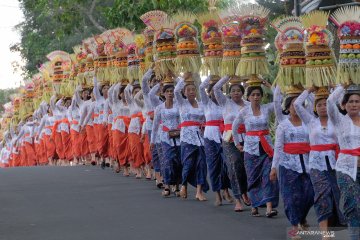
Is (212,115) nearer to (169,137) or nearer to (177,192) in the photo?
(169,137)

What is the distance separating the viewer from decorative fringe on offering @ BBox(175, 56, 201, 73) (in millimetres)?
14133

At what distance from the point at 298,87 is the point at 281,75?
9.9 inches

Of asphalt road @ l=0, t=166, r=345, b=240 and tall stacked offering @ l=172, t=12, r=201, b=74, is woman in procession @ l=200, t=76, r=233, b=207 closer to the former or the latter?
asphalt road @ l=0, t=166, r=345, b=240

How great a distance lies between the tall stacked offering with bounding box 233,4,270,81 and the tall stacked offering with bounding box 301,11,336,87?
183 centimetres

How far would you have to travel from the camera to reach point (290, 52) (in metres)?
11.0

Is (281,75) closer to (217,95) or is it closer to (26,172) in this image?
(217,95)

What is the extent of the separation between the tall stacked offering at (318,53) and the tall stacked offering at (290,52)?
1.59 feet

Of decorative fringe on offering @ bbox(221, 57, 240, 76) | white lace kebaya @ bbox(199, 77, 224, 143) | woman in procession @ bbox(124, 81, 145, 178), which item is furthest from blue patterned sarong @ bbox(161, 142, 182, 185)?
woman in procession @ bbox(124, 81, 145, 178)

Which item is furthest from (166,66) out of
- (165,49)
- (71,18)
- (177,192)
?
(71,18)

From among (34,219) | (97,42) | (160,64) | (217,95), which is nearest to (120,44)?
(97,42)

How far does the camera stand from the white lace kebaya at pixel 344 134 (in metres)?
8.76

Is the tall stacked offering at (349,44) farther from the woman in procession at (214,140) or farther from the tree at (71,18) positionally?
the tree at (71,18)

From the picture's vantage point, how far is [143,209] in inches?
510

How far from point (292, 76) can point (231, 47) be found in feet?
7.49
